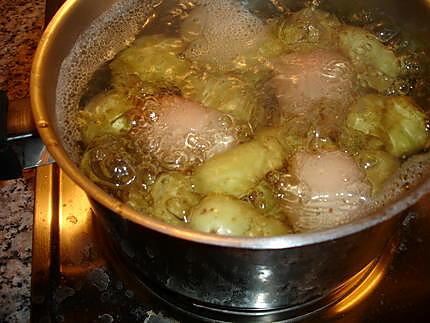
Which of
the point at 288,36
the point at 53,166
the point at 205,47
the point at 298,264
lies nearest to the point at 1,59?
the point at 53,166

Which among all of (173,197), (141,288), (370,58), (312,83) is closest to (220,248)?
(173,197)

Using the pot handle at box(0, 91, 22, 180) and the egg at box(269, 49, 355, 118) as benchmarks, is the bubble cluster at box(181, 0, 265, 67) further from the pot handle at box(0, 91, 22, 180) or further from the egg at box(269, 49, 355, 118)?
the pot handle at box(0, 91, 22, 180)

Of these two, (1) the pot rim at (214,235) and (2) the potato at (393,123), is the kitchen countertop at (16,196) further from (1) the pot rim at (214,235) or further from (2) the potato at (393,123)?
(2) the potato at (393,123)

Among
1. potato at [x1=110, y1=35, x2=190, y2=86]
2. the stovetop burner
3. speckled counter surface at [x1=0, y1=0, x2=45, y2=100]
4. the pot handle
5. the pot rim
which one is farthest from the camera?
speckled counter surface at [x1=0, y1=0, x2=45, y2=100]

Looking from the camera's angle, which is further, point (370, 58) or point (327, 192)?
point (370, 58)

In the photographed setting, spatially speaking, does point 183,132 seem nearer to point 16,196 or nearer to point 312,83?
point 312,83

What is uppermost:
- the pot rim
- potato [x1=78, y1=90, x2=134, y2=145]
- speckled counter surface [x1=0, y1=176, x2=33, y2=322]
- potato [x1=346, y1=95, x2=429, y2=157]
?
the pot rim

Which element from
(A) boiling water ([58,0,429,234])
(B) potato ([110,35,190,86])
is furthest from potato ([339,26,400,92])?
(B) potato ([110,35,190,86])

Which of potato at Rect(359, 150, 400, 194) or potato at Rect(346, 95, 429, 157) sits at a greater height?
potato at Rect(346, 95, 429, 157)
